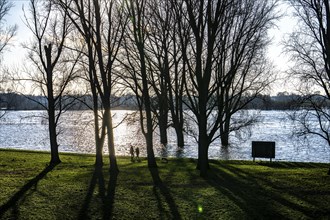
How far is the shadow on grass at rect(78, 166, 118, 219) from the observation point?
8336mm

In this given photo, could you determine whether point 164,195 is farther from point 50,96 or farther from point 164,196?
point 50,96

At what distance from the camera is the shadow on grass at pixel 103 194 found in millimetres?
8336

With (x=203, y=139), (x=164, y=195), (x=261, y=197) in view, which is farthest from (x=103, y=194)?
(x=203, y=139)

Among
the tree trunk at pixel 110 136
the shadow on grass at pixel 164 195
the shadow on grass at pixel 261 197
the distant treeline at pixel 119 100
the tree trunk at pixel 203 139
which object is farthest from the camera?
the distant treeline at pixel 119 100

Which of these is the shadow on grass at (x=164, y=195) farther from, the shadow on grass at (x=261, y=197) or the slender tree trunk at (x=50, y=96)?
the slender tree trunk at (x=50, y=96)

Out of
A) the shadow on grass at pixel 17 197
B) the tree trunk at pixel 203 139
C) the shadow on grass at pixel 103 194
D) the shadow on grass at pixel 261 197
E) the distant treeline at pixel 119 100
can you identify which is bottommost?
the shadow on grass at pixel 261 197

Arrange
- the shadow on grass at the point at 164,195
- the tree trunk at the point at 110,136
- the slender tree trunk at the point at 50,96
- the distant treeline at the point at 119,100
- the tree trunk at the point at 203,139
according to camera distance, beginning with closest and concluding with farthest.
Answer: the shadow on grass at the point at 164,195
the tree trunk at the point at 203,139
the tree trunk at the point at 110,136
the distant treeline at the point at 119,100
the slender tree trunk at the point at 50,96

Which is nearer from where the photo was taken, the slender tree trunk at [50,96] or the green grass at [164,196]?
the green grass at [164,196]

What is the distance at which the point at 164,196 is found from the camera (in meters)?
10.0

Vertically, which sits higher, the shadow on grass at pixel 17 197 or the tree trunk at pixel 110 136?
the tree trunk at pixel 110 136

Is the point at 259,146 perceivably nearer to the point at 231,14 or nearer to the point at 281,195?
the point at 231,14

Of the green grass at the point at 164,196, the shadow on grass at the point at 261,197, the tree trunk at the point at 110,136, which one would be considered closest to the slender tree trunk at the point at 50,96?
the green grass at the point at 164,196

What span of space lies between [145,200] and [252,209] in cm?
286

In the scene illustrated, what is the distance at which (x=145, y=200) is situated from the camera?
9.59m
